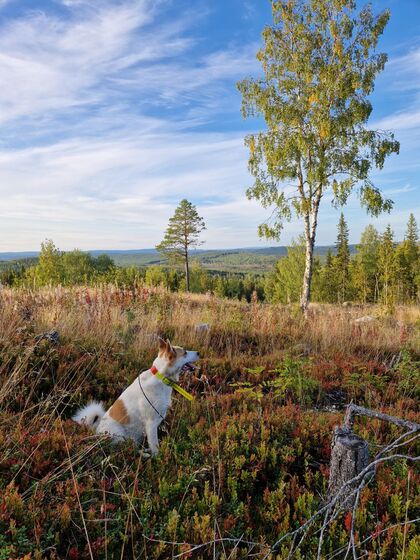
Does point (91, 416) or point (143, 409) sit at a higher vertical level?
point (143, 409)

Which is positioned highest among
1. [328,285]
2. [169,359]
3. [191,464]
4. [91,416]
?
[169,359]

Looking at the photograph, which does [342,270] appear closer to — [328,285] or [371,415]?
[328,285]

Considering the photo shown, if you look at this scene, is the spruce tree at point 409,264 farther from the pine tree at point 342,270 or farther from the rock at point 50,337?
the rock at point 50,337

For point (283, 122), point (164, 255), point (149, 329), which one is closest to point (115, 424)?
point (149, 329)

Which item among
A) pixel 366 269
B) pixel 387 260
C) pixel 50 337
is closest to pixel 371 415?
pixel 50 337

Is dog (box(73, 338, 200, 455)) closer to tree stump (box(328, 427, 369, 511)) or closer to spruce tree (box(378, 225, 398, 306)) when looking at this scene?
tree stump (box(328, 427, 369, 511))

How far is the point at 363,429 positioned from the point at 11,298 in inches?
323

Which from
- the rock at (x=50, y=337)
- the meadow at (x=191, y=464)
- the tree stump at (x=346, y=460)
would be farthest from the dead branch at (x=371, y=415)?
the rock at (x=50, y=337)

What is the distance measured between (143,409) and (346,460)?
2143 millimetres

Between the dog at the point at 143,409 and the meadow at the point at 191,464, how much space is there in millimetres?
195

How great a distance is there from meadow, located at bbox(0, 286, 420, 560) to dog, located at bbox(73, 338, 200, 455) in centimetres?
20

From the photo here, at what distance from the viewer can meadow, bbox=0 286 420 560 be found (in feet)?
8.29

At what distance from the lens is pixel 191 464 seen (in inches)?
133

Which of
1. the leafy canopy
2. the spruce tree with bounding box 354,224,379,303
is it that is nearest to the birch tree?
the leafy canopy
